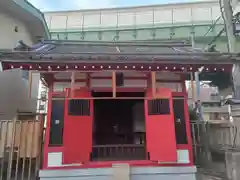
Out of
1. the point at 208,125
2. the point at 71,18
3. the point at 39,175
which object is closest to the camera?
the point at 39,175

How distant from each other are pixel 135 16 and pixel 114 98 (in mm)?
15834

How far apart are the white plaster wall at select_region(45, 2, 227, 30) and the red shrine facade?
12042 millimetres

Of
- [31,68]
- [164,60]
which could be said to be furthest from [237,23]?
[31,68]

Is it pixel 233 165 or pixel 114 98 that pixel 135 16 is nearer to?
pixel 114 98

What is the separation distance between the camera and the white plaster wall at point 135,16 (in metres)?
18.2

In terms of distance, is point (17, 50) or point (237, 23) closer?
point (17, 50)

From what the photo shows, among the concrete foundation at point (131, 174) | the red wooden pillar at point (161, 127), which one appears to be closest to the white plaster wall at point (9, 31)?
the concrete foundation at point (131, 174)

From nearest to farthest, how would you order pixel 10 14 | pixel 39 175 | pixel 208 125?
pixel 39 175, pixel 208 125, pixel 10 14

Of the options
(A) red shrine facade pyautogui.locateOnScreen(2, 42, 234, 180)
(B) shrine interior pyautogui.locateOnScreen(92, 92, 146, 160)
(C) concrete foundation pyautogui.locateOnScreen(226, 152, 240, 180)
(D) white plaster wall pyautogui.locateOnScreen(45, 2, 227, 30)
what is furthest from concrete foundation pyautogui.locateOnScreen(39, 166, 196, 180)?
(D) white plaster wall pyautogui.locateOnScreen(45, 2, 227, 30)

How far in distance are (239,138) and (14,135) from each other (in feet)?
21.0

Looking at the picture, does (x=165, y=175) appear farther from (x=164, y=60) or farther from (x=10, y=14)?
(x=10, y=14)

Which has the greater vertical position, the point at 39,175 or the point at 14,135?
the point at 14,135

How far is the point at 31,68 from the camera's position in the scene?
19.2 ft

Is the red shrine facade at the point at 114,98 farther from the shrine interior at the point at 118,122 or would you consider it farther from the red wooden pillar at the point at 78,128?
the shrine interior at the point at 118,122
